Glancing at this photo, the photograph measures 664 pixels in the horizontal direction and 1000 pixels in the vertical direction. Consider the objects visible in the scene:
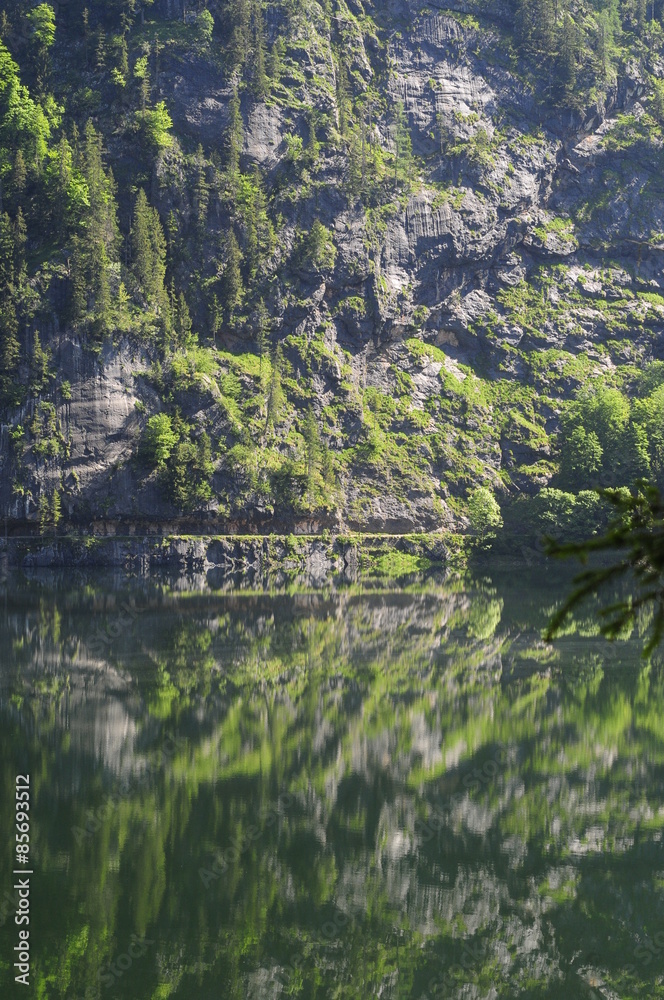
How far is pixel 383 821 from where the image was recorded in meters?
31.8

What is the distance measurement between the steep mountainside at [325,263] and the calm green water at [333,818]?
192 ft

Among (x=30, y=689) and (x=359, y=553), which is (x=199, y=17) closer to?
(x=359, y=553)

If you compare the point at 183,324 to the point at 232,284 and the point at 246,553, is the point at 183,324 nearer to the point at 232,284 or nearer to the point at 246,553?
the point at 232,284

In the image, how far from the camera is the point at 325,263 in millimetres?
134375

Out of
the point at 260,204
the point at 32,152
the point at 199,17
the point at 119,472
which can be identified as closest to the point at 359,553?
the point at 119,472

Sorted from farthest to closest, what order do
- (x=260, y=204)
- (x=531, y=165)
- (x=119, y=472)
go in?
(x=531, y=165) < (x=260, y=204) < (x=119, y=472)

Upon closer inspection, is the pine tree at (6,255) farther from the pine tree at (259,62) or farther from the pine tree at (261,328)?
the pine tree at (259,62)

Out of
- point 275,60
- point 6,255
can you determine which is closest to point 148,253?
point 6,255

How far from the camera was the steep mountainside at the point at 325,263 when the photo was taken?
114500mm

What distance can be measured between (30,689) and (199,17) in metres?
116

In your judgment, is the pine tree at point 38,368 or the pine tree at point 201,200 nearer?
the pine tree at point 38,368

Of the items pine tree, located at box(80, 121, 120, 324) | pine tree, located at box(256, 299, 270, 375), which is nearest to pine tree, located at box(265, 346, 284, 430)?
pine tree, located at box(256, 299, 270, 375)

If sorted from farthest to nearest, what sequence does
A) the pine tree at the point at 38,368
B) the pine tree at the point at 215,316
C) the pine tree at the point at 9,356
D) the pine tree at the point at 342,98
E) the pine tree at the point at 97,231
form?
1. the pine tree at the point at 342,98
2. the pine tree at the point at 215,316
3. the pine tree at the point at 97,231
4. the pine tree at the point at 38,368
5. the pine tree at the point at 9,356

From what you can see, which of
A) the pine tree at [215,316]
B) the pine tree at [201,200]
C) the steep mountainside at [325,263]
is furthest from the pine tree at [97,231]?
the pine tree at [215,316]
